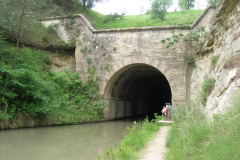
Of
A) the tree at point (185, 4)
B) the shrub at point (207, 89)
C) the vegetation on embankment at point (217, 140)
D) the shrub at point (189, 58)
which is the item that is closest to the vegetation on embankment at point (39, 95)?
the shrub at point (189, 58)

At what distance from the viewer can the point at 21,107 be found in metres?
10.2

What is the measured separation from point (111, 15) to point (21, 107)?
11.5 metres

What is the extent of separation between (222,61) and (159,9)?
12003 mm

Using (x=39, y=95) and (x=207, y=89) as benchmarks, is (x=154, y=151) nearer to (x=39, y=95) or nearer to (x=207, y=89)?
(x=207, y=89)

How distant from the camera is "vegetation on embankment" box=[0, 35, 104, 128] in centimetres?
977

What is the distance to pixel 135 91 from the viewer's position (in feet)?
64.0

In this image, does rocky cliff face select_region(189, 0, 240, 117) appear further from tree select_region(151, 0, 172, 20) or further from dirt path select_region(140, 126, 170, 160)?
tree select_region(151, 0, 172, 20)

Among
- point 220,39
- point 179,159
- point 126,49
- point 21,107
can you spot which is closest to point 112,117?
point 126,49

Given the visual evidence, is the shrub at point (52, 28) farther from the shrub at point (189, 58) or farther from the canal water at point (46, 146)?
A: the shrub at point (189, 58)

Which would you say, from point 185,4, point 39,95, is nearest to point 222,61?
point 39,95

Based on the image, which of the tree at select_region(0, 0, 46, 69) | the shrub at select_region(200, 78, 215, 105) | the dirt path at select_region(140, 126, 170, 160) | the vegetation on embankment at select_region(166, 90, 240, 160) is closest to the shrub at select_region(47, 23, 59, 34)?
the tree at select_region(0, 0, 46, 69)

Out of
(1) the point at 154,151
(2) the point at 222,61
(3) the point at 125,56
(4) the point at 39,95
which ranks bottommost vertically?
(1) the point at 154,151

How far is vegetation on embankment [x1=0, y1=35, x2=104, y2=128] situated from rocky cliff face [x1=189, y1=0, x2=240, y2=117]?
5744 millimetres

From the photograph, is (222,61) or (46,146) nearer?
(46,146)
